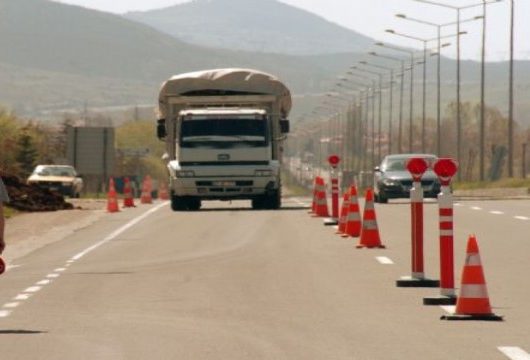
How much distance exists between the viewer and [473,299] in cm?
1600

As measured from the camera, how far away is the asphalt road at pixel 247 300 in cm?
1398

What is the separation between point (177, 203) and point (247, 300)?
28710mm

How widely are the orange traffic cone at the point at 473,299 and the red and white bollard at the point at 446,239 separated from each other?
4.51 feet

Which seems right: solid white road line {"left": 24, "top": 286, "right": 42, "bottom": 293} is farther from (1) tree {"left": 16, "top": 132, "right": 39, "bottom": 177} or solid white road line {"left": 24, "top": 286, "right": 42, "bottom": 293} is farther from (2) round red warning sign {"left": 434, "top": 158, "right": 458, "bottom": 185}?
(1) tree {"left": 16, "top": 132, "right": 39, "bottom": 177}

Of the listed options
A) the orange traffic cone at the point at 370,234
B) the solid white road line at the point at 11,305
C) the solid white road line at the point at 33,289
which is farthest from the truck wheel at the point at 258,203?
the solid white road line at the point at 11,305

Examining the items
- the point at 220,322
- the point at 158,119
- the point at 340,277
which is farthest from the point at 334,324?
the point at 158,119

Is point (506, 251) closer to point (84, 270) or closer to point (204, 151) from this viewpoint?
point (84, 270)

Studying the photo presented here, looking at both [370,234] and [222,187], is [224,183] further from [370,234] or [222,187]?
[370,234]

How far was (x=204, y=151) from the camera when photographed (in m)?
45.4

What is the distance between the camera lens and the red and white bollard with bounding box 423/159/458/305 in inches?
690

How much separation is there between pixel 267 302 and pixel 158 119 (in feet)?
98.8

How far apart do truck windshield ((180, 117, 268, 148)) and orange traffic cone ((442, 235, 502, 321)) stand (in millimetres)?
29228

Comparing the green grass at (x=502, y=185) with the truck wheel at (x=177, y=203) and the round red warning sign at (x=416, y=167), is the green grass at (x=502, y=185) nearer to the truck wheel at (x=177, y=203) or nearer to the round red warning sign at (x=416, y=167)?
the truck wheel at (x=177, y=203)

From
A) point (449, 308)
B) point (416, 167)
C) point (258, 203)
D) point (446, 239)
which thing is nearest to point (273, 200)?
point (258, 203)
